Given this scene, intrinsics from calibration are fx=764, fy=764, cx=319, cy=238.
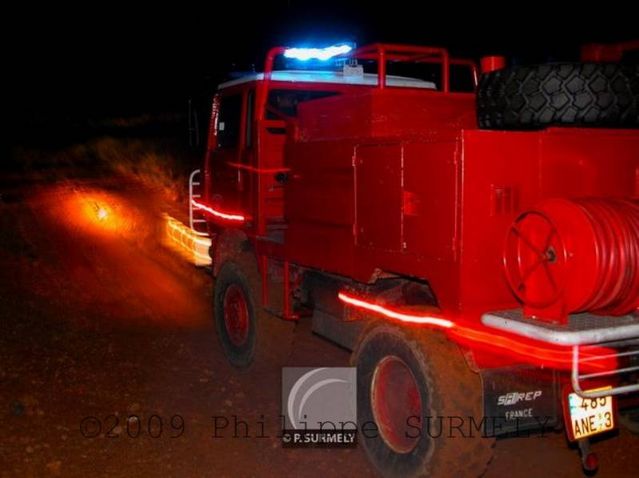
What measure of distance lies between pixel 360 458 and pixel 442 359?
149cm

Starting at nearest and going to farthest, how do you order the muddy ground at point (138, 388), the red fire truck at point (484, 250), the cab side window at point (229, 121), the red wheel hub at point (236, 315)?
the red fire truck at point (484, 250)
the muddy ground at point (138, 388)
the red wheel hub at point (236, 315)
the cab side window at point (229, 121)

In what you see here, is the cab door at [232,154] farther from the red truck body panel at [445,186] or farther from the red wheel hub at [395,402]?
the red wheel hub at [395,402]

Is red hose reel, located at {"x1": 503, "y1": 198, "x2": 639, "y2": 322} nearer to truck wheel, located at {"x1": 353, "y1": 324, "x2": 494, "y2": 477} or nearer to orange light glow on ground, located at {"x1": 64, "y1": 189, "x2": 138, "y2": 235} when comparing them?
truck wheel, located at {"x1": 353, "y1": 324, "x2": 494, "y2": 477}

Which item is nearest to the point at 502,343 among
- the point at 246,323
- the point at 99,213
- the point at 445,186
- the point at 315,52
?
the point at 445,186

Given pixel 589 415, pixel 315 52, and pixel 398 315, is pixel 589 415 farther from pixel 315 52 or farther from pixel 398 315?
pixel 315 52

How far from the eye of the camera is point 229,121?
24.7ft

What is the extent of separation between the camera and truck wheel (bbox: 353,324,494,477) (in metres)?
4.09

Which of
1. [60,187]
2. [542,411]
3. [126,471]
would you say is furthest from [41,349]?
[60,187]

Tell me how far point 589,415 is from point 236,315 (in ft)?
12.9

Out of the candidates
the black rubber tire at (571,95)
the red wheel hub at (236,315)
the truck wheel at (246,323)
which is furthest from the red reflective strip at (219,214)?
the black rubber tire at (571,95)

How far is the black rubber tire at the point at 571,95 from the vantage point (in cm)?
411

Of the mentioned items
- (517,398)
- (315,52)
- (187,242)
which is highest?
(315,52)

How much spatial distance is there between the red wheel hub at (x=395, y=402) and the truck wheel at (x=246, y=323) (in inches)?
87.8

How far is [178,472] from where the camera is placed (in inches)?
195
